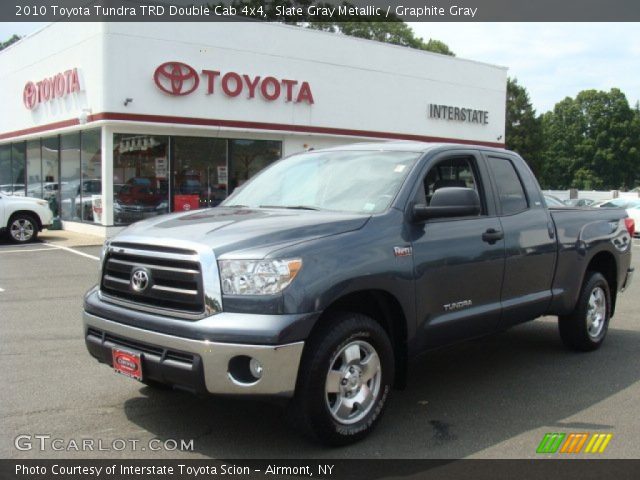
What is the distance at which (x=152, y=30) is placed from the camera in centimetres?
1850

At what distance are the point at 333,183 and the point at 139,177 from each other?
15.1 m

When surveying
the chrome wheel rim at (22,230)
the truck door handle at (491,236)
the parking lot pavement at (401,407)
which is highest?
the truck door handle at (491,236)

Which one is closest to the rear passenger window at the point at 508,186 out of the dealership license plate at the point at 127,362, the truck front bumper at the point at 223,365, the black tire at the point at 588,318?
the black tire at the point at 588,318

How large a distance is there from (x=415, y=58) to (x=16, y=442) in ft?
75.9

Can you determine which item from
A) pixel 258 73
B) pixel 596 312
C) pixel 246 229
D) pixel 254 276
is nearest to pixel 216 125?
pixel 258 73

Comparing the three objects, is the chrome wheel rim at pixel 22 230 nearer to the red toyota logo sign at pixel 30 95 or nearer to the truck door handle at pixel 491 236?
the red toyota logo sign at pixel 30 95

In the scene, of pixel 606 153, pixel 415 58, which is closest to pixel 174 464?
pixel 415 58

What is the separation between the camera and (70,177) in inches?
824

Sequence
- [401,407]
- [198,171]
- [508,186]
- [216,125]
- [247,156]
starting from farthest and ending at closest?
[247,156]
[198,171]
[216,125]
[508,186]
[401,407]

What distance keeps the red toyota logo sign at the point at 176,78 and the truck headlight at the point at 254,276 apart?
15932 millimetres

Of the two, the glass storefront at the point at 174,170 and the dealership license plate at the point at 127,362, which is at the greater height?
the glass storefront at the point at 174,170

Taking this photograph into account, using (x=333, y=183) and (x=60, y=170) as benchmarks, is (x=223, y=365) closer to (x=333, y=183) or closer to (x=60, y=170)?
→ (x=333, y=183)

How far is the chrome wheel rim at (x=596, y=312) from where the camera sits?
6.64m

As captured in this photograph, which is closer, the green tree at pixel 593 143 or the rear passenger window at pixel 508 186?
the rear passenger window at pixel 508 186
